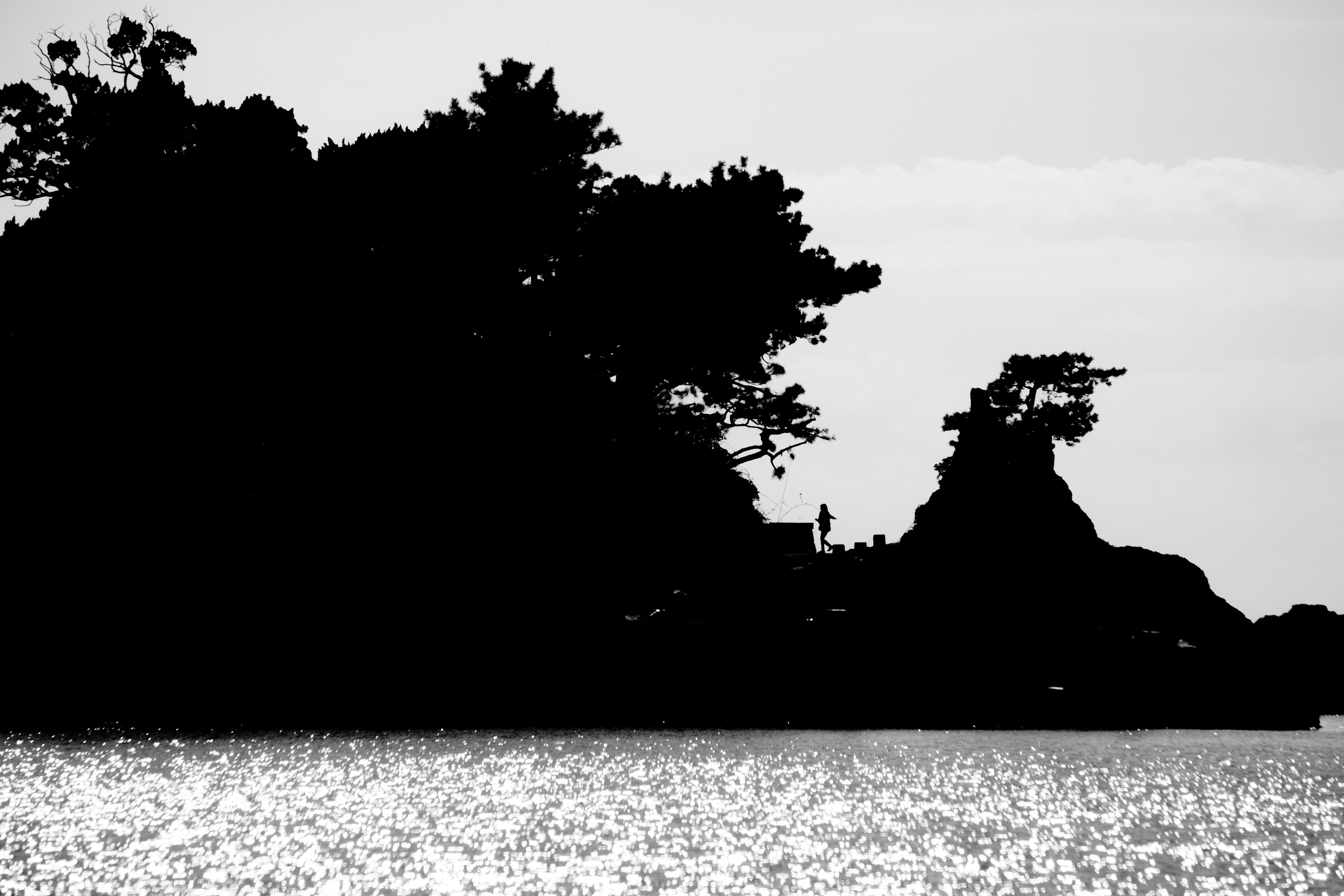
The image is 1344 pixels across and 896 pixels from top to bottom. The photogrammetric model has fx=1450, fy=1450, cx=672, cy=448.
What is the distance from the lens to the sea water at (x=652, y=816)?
55.8ft

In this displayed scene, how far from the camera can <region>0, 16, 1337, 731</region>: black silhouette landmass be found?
111 feet

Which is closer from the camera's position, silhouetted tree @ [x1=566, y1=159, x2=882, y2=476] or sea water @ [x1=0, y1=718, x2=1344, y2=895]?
sea water @ [x1=0, y1=718, x2=1344, y2=895]

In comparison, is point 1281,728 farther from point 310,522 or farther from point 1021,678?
point 310,522

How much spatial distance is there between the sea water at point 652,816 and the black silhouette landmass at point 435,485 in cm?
339

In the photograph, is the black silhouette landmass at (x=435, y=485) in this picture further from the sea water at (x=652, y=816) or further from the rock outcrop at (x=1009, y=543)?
the sea water at (x=652, y=816)

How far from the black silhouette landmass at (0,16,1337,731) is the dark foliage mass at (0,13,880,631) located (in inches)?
3.8

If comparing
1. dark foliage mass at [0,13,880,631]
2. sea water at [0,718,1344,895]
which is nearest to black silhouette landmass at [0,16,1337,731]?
dark foliage mass at [0,13,880,631]

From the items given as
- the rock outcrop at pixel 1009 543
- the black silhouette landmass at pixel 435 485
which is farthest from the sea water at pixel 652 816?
the rock outcrop at pixel 1009 543

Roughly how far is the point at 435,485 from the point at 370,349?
382cm

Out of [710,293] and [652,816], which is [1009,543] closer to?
[710,293]

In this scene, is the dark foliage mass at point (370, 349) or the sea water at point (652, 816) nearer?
the sea water at point (652, 816)

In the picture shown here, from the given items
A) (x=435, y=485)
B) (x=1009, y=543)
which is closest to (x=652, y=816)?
(x=435, y=485)

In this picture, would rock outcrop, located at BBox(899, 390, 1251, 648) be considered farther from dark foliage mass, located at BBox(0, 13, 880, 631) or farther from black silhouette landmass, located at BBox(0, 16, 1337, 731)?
dark foliage mass, located at BBox(0, 13, 880, 631)

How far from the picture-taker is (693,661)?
34.9 meters
